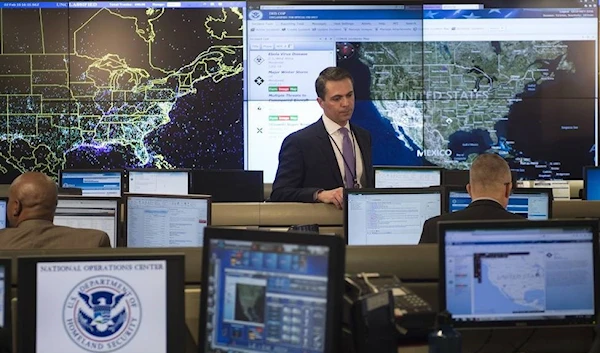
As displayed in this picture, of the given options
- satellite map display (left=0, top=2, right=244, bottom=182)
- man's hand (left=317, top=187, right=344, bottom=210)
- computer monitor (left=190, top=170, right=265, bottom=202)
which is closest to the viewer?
man's hand (left=317, top=187, right=344, bottom=210)

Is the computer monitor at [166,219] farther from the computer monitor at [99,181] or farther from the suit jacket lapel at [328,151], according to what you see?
the computer monitor at [99,181]

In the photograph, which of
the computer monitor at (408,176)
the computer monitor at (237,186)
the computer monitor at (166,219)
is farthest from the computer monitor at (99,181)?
the computer monitor at (166,219)

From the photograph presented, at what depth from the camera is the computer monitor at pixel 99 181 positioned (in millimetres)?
5953

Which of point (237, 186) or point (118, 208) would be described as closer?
point (118, 208)

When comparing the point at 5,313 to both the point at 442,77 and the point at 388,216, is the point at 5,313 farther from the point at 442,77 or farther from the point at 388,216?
the point at 442,77

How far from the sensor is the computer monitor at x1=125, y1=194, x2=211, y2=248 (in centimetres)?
382

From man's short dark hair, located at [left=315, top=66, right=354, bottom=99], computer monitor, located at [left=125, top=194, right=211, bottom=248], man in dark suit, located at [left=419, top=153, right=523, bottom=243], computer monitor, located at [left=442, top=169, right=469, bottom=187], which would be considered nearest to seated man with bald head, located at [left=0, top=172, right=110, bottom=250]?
computer monitor, located at [left=125, top=194, right=211, bottom=248]

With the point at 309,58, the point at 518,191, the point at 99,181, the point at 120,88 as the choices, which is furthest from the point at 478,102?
the point at 518,191

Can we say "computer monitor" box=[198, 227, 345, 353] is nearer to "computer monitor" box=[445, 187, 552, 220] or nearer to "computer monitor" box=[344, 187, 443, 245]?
"computer monitor" box=[344, 187, 443, 245]

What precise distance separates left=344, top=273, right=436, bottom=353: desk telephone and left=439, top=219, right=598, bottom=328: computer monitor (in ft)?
0.80

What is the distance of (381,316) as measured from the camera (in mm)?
1846

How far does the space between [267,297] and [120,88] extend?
5.93m

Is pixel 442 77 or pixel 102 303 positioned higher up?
pixel 442 77

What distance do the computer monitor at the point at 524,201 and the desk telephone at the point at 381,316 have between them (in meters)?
2.05
